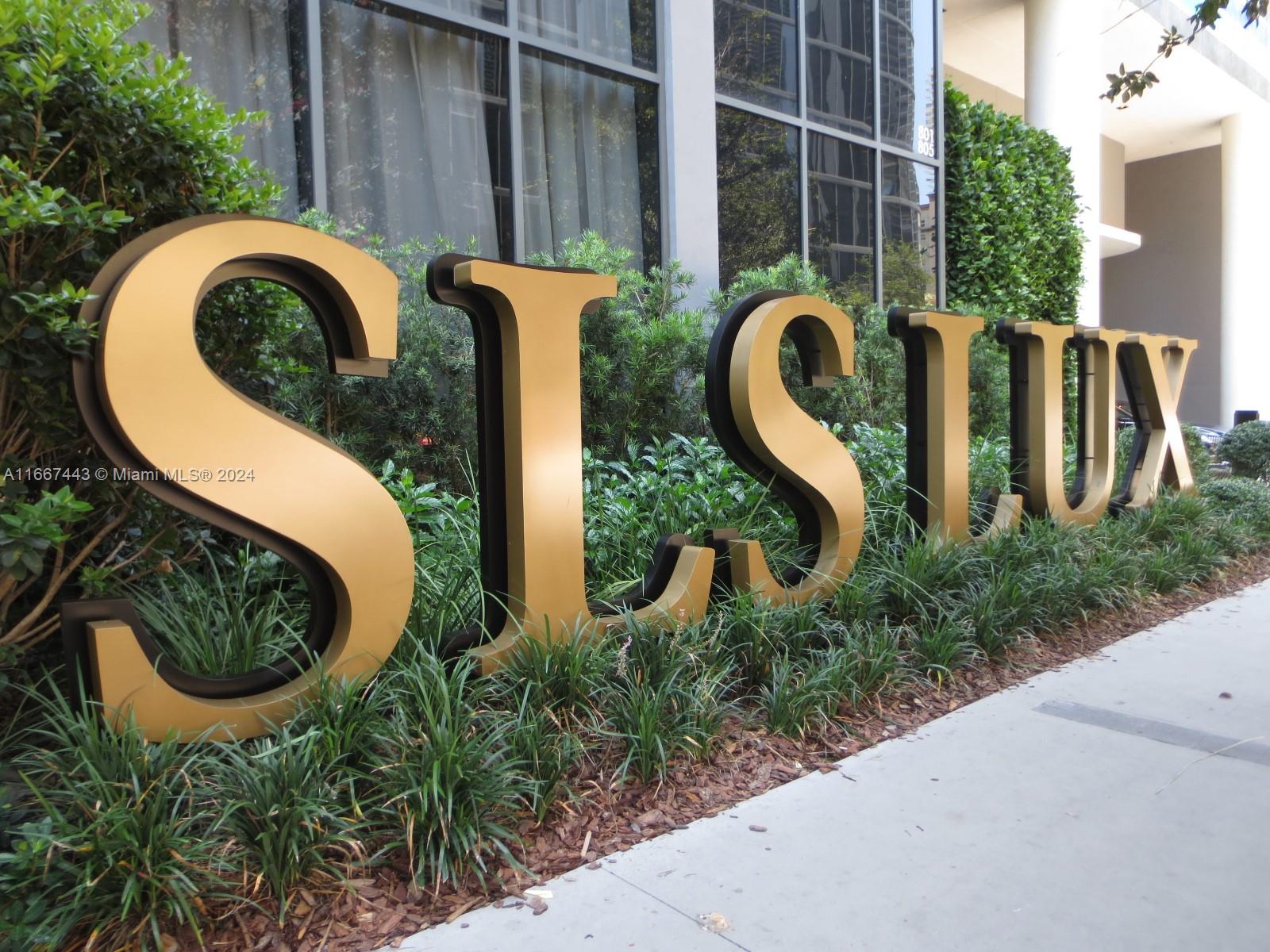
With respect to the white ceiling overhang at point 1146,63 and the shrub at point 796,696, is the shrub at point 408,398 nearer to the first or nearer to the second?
the shrub at point 796,696

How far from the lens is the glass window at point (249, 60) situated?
575 centimetres

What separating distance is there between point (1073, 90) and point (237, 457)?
14.6 metres

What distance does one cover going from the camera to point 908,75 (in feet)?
36.4

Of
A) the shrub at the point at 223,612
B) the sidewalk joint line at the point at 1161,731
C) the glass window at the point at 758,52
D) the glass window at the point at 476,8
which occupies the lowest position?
the sidewalk joint line at the point at 1161,731

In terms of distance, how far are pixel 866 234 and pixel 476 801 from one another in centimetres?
890

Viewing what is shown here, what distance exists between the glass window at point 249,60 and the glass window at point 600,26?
1.96 m

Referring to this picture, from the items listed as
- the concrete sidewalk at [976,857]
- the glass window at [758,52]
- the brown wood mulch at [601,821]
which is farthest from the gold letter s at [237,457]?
the glass window at [758,52]

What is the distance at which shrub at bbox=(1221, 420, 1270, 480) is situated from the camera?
12.3 meters

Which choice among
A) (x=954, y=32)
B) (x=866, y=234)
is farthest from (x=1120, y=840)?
(x=954, y=32)

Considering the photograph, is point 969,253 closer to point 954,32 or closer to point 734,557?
point 954,32

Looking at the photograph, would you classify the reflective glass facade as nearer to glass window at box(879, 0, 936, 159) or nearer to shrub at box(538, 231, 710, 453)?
glass window at box(879, 0, 936, 159)

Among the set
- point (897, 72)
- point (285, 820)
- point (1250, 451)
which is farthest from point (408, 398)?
point (1250, 451)

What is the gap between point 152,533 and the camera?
3629mm

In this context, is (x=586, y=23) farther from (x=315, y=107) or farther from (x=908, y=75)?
(x=908, y=75)
